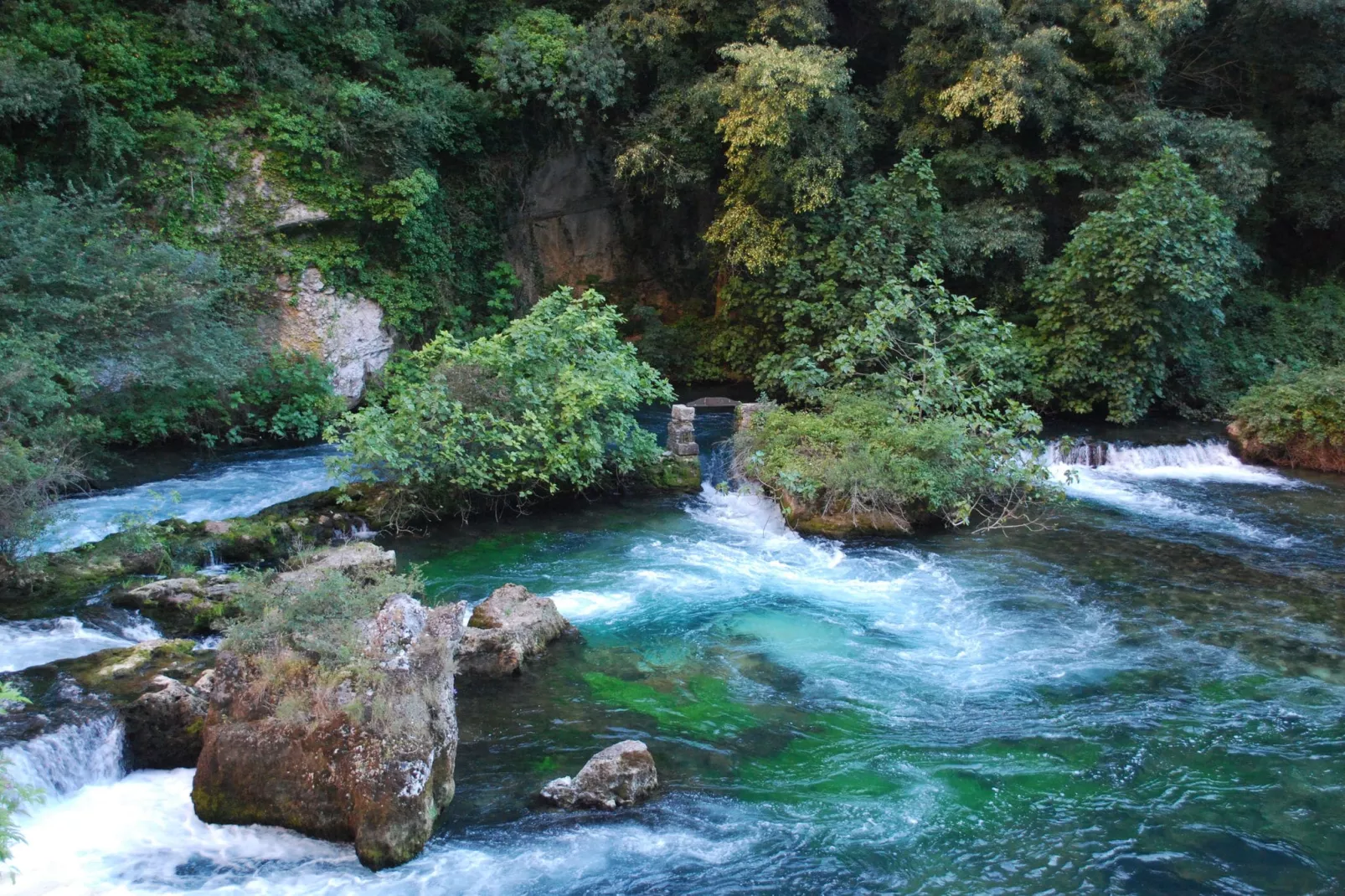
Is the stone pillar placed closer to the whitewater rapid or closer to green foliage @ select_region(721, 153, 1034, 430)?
green foliage @ select_region(721, 153, 1034, 430)

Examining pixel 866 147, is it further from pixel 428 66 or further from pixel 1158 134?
pixel 428 66

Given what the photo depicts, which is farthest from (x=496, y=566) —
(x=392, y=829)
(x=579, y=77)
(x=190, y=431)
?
(x=579, y=77)

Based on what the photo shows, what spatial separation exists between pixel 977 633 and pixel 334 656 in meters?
5.69

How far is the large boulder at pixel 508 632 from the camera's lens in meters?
8.01

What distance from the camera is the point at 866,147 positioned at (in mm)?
18188

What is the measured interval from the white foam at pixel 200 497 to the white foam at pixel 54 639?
1885 mm

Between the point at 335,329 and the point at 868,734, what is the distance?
11.6m

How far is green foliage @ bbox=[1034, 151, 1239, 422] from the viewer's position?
613 inches

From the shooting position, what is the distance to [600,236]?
20.7m

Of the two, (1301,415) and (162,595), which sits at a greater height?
(1301,415)

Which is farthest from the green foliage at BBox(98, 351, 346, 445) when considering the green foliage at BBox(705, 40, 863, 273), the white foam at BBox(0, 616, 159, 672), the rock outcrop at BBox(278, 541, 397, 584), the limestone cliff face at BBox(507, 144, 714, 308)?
the green foliage at BBox(705, 40, 863, 273)

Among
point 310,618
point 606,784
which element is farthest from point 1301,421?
point 310,618

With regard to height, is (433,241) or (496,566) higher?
(433,241)

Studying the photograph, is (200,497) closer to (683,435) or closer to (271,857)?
(683,435)
